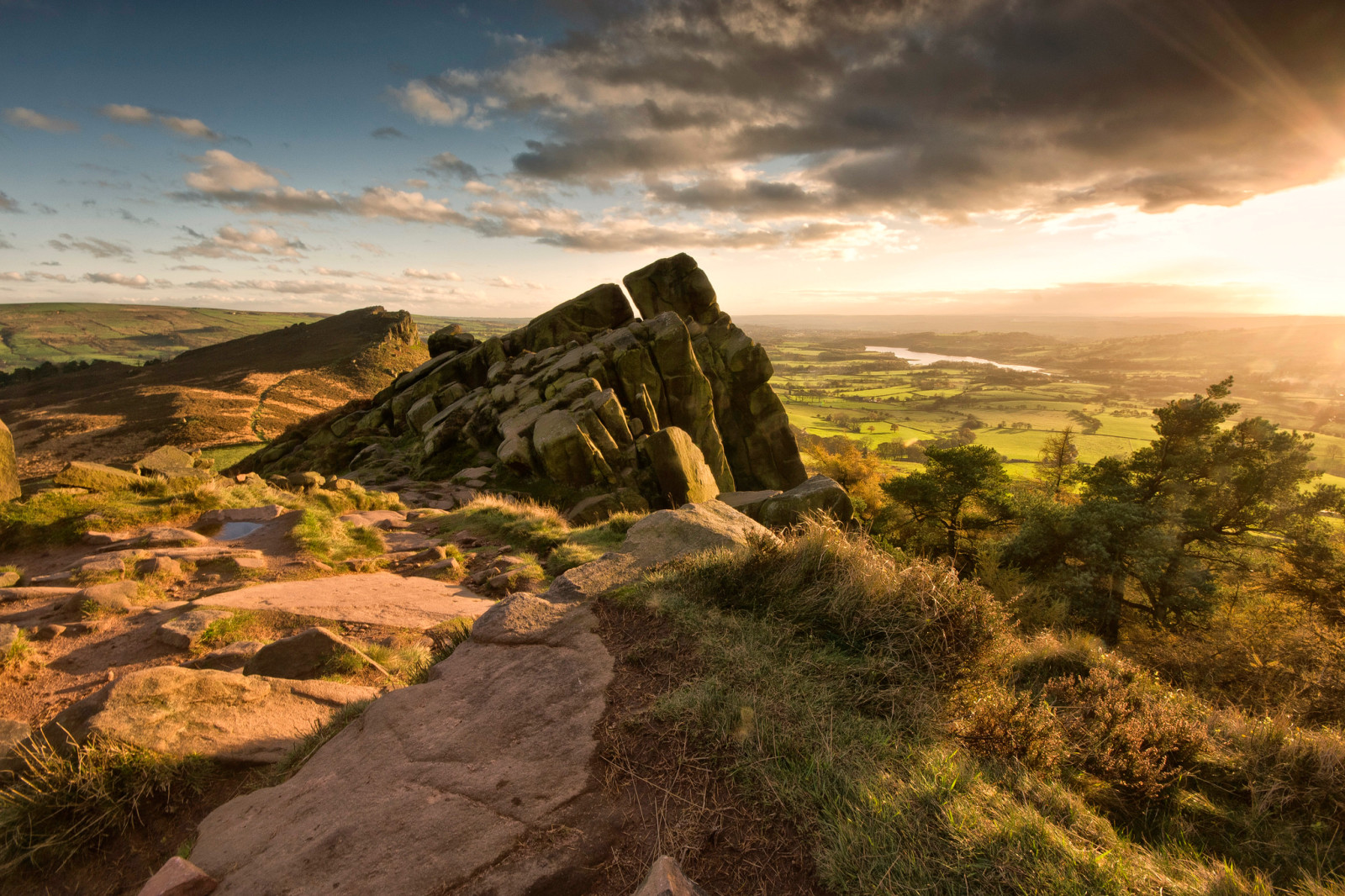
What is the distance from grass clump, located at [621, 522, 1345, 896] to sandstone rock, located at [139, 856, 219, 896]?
3134 millimetres

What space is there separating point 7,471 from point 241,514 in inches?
195

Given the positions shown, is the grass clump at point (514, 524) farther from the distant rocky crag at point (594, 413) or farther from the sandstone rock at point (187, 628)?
the sandstone rock at point (187, 628)

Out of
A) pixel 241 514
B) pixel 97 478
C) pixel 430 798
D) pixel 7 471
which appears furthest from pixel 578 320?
pixel 430 798

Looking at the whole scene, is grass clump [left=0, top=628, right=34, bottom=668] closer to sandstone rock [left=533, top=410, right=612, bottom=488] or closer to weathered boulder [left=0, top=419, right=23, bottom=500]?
weathered boulder [left=0, top=419, right=23, bottom=500]

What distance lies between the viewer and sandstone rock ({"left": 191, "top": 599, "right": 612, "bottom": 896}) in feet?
10.8

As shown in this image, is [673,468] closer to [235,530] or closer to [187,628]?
[235,530]

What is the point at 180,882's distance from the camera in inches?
130

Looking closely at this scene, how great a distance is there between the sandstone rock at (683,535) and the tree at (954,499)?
25.5m

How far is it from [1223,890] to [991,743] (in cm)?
137

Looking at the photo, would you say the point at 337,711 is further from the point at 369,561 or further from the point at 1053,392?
the point at 1053,392

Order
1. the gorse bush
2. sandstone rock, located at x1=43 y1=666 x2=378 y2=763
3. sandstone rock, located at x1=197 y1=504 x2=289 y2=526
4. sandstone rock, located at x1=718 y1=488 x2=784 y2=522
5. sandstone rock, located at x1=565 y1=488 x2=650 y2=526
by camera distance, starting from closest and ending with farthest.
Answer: sandstone rock, located at x1=43 y1=666 x2=378 y2=763, the gorse bush, sandstone rock, located at x1=197 y1=504 x2=289 y2=526, sandstone rock, located at x1=565 y1=488 x2=650 y2=526, sandstone rock, located at x1=718 y1=488 x2=784 y2=522

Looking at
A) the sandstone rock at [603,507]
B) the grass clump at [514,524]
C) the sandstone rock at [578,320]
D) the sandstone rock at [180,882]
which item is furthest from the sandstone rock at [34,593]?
the sandstone rock at [578,320]

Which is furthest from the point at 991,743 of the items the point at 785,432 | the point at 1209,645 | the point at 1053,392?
the point at 1053,392

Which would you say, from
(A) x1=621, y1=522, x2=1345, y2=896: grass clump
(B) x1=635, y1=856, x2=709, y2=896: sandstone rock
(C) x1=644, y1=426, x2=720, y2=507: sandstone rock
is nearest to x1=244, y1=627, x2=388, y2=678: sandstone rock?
(A) x1=621, y1=522, x2=1345, y2=896: grass clump
